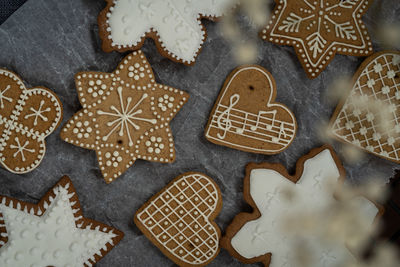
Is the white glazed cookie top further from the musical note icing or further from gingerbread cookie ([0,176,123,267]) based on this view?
gingerbread cookie ([0,176,123,267])

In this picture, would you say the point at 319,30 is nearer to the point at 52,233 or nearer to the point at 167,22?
the point at 167,22

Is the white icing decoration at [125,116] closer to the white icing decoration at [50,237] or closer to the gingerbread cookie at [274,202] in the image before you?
the white icing decoration at [50,237]

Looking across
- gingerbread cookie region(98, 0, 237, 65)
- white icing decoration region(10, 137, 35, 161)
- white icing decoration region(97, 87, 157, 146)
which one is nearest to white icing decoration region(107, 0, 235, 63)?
gingerbread cookie region(98, 0, 237, 65)

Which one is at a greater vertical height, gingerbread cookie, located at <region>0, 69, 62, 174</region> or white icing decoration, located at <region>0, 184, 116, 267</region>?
gingerbread cookie, located at <region>0, 69, 62, 174</region>

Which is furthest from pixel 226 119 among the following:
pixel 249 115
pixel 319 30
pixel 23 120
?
pixel 23 120


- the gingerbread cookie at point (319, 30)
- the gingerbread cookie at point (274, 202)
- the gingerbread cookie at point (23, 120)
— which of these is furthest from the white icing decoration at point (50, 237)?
the gingerbread cookie at point (319, 30)

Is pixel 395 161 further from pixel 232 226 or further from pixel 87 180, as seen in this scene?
pixel 87 180
